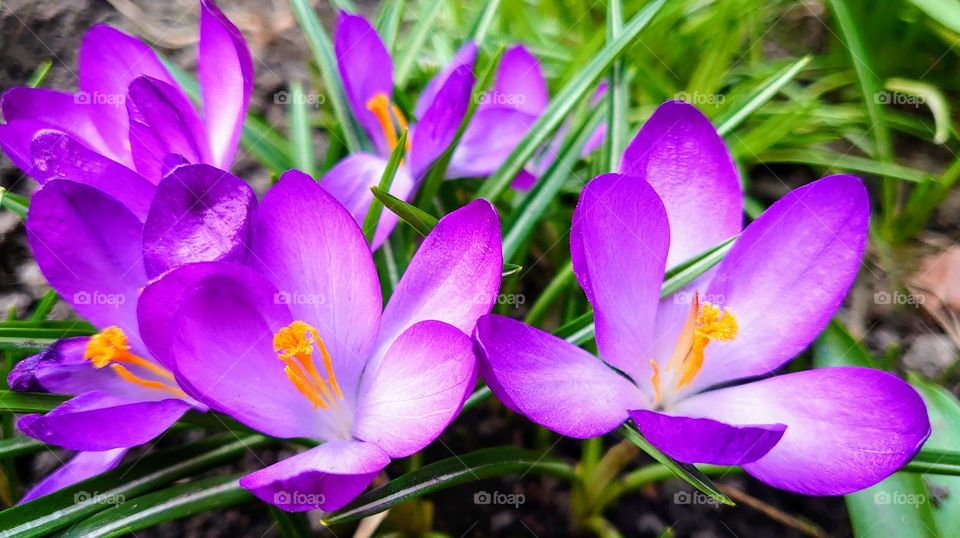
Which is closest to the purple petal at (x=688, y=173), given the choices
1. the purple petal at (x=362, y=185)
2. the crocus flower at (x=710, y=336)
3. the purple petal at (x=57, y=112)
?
the crocus flower at (x=710, y=336)

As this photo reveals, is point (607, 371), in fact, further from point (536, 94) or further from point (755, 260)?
point (536, 94)

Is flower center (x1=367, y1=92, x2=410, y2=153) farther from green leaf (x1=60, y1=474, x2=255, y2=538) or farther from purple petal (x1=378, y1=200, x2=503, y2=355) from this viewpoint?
green leaf (x1=60, y1=474, x2=255, y2=538)

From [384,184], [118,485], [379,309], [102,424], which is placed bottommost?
[118,485]

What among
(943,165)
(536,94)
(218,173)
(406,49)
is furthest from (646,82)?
(218,173)

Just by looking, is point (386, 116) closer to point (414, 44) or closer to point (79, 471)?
point (414, 44)

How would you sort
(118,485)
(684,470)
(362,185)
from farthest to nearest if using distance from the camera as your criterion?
Answer: (362,185) → (118,485) → (684,470)

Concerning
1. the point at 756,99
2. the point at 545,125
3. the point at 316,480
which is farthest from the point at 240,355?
the point at 756,99
